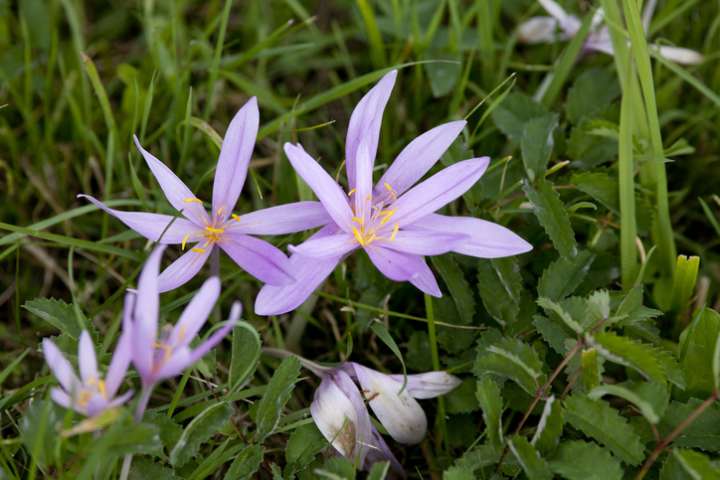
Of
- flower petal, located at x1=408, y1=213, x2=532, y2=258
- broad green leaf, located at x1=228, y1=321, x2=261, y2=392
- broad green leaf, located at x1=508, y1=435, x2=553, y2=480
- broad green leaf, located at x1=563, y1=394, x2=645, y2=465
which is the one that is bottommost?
broad green leaf, located at x1=508, y1=435, x2=553, y2=480

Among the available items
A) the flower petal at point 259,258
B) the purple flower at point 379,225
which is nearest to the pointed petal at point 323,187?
the purple flower at point 379,225

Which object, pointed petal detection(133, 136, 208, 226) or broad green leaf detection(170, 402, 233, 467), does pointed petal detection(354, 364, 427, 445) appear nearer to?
broad green leaf detection(170, 402, 233, 467)

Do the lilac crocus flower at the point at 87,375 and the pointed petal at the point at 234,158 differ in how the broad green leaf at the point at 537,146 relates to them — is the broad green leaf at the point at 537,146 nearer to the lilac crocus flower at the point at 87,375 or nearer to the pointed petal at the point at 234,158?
the pointed petal at the point at 234,158

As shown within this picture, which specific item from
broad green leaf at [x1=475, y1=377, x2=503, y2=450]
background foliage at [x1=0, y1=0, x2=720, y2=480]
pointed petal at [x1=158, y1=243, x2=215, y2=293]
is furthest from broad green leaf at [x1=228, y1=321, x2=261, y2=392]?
broad green leaf at [x1=475, y1=377, x2=503, y2=450]

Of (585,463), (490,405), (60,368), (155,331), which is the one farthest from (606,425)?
(60,368)

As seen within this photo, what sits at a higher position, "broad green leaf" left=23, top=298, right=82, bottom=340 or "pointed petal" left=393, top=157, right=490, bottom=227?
"pointed petal" left=393, top=157, right=490, bottom=227

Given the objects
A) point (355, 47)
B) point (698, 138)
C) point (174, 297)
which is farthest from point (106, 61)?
point (698, 138)

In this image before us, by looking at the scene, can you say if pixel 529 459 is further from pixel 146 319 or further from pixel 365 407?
pixel 146 319
